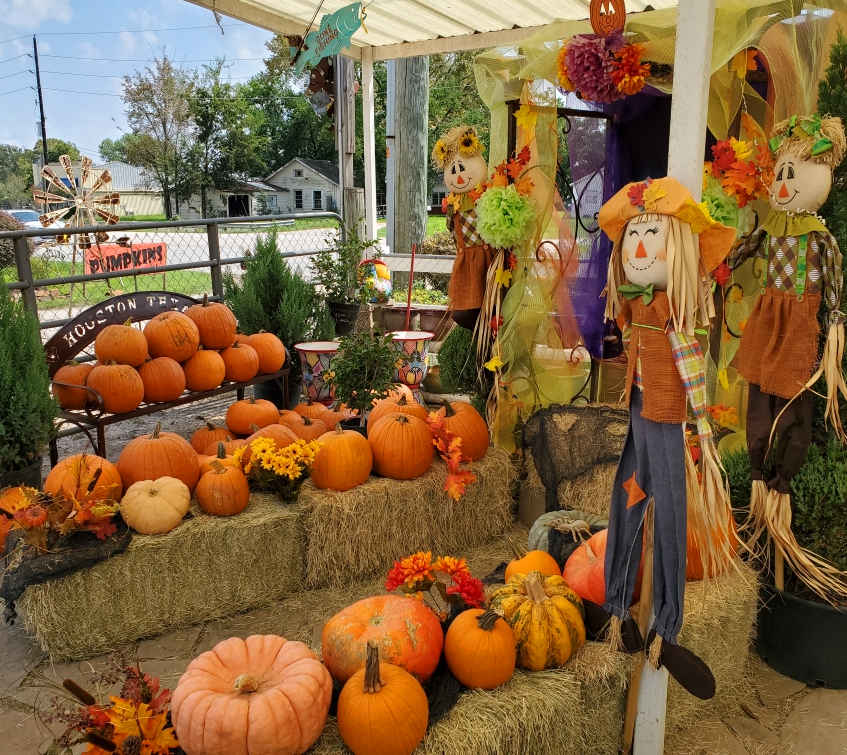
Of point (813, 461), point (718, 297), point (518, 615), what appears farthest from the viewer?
point (718, 297)

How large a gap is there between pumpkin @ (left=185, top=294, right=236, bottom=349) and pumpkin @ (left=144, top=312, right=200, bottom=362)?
7.9 inches

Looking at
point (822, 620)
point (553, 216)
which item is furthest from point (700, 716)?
point (553, 216)

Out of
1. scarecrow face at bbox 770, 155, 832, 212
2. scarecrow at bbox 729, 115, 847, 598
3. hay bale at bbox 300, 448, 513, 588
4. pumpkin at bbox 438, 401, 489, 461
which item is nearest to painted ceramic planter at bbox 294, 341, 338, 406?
pumpkin at bbox 438, 401, 489, 461

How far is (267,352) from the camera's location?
5.06m

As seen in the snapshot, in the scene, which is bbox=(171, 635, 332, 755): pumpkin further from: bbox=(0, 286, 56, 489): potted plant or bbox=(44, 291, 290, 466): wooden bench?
bbox=(44, 291, 290, 466): wooden bench

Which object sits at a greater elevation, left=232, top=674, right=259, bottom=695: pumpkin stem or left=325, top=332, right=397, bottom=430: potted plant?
left=325, top=332, right=397, bottom=430: potted plant

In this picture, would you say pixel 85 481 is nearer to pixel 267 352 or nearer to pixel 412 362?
pixel 267 352

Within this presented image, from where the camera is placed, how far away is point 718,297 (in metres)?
3.53

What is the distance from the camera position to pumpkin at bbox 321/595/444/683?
200cm

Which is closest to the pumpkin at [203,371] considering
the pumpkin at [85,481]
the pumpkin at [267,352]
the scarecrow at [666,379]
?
the pumpkin at [267,352]

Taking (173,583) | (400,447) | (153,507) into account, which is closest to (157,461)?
(153,507)

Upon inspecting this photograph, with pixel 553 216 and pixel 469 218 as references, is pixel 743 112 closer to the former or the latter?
pixel 553 216

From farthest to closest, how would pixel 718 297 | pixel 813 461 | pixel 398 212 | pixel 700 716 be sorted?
pixel 398 212
pixel 718 297
pixel 813 461
pixel 700 716

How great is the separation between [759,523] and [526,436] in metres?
1.29
